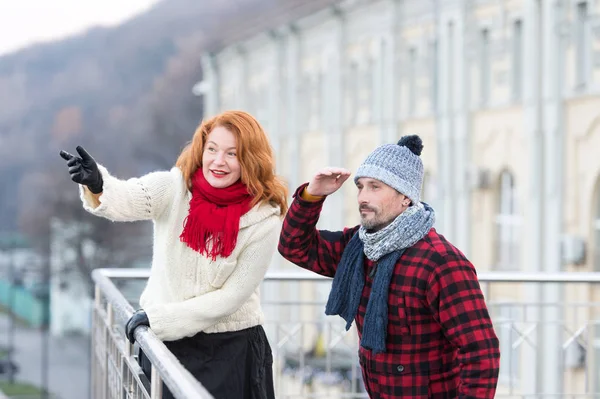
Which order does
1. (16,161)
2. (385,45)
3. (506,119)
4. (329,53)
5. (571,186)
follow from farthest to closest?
1. (16,161)
2. (329,53)
3. (385,45)
4. (506,119)
5. (571,186)

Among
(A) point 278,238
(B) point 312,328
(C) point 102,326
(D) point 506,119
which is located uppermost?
(D) point 506,119

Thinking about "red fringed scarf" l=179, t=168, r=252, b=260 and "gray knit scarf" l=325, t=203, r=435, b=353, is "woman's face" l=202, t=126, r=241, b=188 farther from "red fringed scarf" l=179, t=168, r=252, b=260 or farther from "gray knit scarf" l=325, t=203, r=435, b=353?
"gray knit scarf" l=325, t=203, r=435, b=353

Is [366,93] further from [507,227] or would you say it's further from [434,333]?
[434,333]

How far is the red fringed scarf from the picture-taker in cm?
441

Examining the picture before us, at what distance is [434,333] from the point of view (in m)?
3.84

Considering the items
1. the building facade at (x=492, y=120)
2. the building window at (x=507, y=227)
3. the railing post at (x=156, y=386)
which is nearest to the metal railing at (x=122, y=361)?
the railing post at (x=156, y=386)

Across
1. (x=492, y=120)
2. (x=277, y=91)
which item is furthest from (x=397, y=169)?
(x=277, y=91)

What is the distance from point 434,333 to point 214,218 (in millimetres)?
1016

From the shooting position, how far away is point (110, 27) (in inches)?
4281

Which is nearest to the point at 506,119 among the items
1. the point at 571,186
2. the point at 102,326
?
the point at 571,186

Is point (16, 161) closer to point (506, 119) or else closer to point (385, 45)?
point (385, 45)

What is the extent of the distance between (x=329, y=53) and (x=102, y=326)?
2780 centimetres

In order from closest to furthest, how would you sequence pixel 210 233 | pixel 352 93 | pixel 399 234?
pixel 399 234
pixel 210 233
pixel 352 93

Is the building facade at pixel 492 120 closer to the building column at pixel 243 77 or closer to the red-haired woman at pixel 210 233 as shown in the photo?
the building column at pixel 243 77
